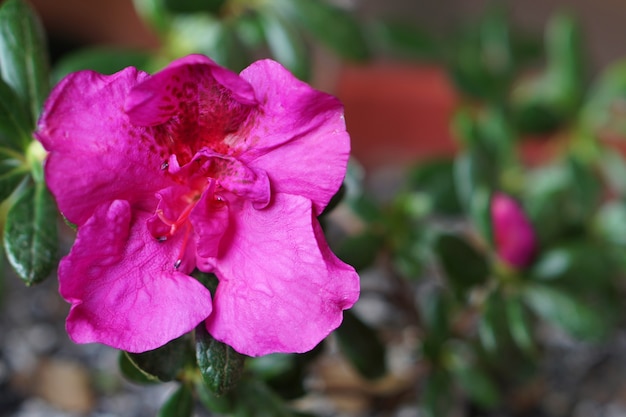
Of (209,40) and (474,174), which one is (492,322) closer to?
(474,174)

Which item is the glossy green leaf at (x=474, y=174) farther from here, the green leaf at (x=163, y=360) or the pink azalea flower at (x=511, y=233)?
the green leaf at (x=163, y=360)

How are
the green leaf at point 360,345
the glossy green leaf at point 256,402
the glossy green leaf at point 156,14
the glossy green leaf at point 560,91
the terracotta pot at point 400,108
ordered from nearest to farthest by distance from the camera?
the glossy green leaf at point 256,402 < the green leaf at point 360,345 < the glossy green leaf at point 156,14 < the glossy green leaf at point 560,91 < the terracotta pot at point 400,108

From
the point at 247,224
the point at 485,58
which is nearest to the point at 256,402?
the point at 247,224

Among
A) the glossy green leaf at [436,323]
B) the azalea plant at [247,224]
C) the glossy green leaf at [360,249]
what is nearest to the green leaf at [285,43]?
the azalea plant at [247,224]

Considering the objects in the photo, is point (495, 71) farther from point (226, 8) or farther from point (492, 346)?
point (492, 346)

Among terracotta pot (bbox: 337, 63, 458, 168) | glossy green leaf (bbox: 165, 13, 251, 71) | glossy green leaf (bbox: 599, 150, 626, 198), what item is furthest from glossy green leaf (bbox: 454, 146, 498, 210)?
terracotta pot (bbox: 337, 63, 458, 168)

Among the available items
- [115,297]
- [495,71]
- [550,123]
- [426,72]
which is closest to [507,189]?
[550,123]
